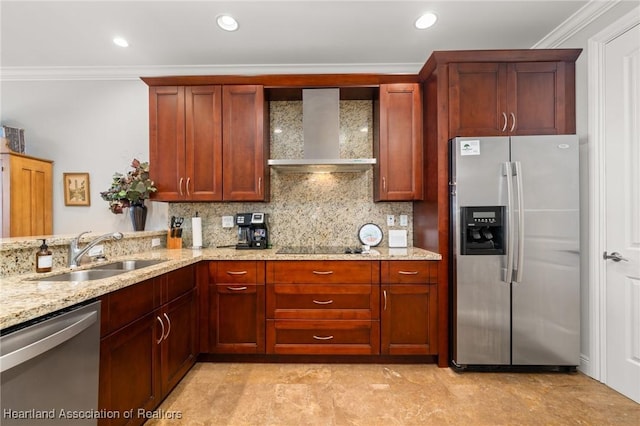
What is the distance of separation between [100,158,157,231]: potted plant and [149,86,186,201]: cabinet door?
13cm

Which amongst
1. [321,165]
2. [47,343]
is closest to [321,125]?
[321,165]

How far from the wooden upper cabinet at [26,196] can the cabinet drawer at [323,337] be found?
283 centimetres

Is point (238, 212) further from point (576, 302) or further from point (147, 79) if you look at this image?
point (576, 302)

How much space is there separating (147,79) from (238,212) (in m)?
1.51

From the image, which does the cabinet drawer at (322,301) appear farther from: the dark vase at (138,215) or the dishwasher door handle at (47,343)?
the dark vase at (138,215)

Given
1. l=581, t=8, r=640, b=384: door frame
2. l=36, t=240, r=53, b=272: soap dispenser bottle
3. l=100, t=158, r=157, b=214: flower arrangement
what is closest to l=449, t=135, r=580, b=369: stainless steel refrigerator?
l=581, t=8, r=640, b=384: door frame

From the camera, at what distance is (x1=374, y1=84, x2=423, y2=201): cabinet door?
2621 millimetres

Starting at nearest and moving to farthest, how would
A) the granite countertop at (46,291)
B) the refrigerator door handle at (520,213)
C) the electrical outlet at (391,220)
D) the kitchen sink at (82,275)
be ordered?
the granite countertop at (46,291) < the kitchen sink at (82,275) < the refrigerator door handle at (520,213) < the electrical outlet at (391,220)

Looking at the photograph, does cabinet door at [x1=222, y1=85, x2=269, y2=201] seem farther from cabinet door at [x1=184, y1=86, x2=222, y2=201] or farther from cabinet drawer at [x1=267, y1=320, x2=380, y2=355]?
cabinet drawer at [x1=267, y1=320, x2=380, y2=355]

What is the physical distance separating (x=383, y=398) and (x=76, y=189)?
146 inches

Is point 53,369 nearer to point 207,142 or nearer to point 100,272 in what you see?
point 100,272

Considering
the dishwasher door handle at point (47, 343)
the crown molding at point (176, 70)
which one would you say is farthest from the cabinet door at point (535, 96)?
the dishwasher door handle at point (47, 343)

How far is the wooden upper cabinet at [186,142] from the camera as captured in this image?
105 inches

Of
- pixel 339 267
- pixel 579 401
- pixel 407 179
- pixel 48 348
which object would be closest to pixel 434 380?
pixel 579 401
